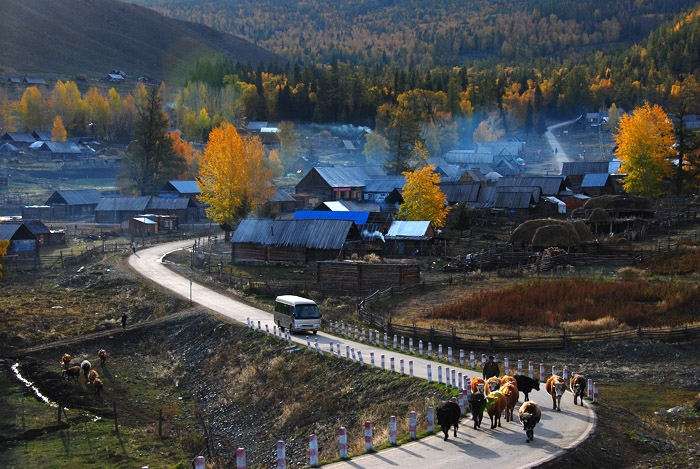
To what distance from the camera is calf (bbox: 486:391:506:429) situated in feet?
62.7

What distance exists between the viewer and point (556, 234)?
2231 inches

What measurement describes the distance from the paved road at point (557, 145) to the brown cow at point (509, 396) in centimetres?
12631

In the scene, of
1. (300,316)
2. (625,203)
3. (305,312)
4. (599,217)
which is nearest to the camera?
(300,316)

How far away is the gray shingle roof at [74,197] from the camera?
9250 centimetres

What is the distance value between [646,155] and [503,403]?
7163 centimetres

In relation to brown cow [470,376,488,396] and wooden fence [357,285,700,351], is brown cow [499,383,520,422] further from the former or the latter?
wooden fence [357,285,700,351]

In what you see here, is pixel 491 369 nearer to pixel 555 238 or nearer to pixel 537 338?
pixel 537 338

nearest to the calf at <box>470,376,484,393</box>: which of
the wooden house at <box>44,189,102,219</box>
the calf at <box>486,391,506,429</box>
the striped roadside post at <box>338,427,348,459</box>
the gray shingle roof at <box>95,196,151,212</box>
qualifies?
the calf at <box>486,391,506,429</box>

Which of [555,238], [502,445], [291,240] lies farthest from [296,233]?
[502,445]

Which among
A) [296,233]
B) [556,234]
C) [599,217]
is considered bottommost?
[296,233]

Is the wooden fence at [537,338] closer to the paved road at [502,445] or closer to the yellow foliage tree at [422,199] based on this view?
the paved road at [502,445]

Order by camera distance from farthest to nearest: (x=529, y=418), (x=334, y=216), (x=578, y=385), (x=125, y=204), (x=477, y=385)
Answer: (x=125, y=204) < (x=334, y=216) < (x=578, y=385) < (x=477, y=385) < (x=529, y=418)

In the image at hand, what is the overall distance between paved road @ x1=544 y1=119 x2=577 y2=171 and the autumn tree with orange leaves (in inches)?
3278

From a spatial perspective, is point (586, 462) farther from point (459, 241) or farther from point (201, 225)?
point (201, 225)
